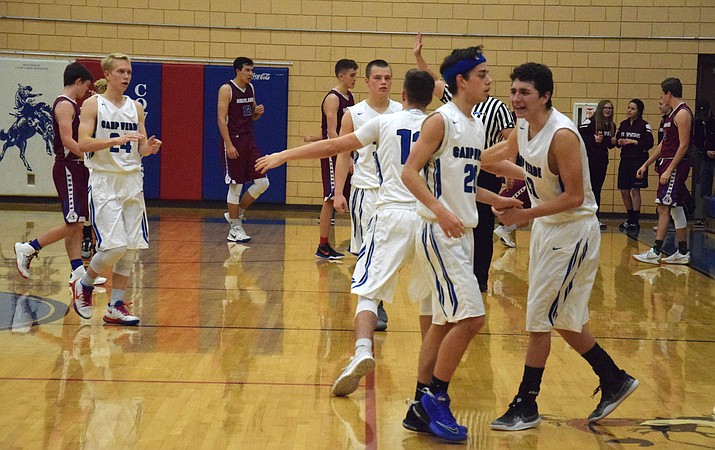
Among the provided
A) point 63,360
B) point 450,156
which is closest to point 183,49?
point 63,360

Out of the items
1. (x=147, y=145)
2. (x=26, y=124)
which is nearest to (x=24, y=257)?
(x=147, y=145)

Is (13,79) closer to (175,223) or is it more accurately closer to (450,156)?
(175,223)

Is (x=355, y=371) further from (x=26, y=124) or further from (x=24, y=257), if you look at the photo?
(x=26, y=124)

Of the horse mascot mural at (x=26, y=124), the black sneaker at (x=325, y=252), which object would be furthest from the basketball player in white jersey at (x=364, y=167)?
the horse mascot mural at (x=26, y=124)

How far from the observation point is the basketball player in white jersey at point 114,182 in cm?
640

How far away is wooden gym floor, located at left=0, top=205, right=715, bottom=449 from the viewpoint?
14.3ft

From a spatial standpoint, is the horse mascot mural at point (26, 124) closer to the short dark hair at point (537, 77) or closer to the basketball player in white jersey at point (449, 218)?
the basketball player in white jersey at point (449, 218)

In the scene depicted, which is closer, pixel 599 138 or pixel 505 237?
pixel 505 237

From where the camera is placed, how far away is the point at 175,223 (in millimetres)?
A: 12820

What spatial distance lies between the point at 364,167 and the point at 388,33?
27.5 feet

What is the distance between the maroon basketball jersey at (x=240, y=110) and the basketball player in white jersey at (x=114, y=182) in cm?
489

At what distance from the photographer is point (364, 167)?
668 cm

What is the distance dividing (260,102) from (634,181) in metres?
5.67

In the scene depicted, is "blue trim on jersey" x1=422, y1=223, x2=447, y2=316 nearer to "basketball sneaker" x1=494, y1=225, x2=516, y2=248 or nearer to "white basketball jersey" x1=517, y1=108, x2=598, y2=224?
"white basketball jersey" x1=517, y1=108, x2=598, y2=224
